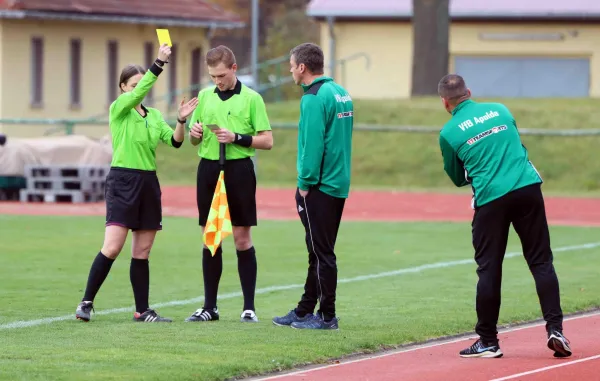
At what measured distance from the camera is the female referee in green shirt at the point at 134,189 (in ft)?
36.0

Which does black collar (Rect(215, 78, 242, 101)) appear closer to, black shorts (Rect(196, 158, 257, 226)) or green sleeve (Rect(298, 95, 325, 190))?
black shorts (Rect(196, 158, 257, 226))

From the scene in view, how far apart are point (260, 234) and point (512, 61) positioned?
2826 centimetres

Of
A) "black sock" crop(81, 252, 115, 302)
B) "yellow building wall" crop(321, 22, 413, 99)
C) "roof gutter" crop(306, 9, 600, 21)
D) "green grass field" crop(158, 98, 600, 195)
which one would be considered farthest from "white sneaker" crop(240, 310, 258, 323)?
"yellow building wall" crop(321, 22, 413, 99)

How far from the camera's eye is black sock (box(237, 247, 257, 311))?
1118 centimetres

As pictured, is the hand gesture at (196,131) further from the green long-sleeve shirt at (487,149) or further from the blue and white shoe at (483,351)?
the blue and white shoe at (483,351)

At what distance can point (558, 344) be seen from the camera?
959cm

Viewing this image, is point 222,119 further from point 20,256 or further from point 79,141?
point 79,141

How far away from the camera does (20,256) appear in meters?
16.2

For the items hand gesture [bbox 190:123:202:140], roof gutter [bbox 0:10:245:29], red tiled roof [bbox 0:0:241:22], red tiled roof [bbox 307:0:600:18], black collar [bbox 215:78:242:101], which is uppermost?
red tiled roof [bbox 307:0:600:18]

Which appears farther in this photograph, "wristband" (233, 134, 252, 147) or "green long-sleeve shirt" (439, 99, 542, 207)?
"wristband" (233, 134, 252, 147)

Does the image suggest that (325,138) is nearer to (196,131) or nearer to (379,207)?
(196,131)

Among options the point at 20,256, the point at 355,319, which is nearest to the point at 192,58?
the point at 20,256

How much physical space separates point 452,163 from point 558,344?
1367 mm

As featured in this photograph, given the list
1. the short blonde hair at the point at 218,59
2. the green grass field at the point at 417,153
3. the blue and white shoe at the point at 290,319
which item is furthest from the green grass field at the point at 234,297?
the green grass field at the point at 417,153
